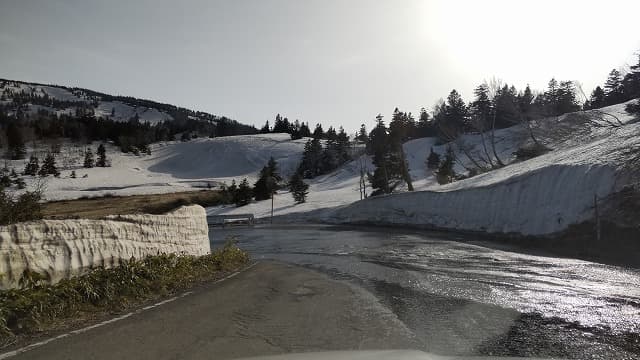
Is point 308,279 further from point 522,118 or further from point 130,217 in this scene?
point 522,118

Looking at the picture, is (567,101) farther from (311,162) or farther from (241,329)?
(241,329)

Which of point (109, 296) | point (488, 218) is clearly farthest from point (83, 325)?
point (488, 218)

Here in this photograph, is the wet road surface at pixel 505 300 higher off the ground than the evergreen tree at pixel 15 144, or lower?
lower

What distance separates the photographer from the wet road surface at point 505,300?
6.07 m

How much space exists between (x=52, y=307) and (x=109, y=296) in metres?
1.13

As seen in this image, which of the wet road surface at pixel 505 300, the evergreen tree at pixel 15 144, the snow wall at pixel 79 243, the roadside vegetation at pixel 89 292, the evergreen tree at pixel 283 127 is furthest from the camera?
the evergreen tree at pixel 283 127

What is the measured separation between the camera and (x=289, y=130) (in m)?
192

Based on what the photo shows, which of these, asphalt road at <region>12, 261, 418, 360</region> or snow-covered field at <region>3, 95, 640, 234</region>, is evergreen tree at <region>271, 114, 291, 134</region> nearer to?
snow-covered field at <region>3, 95, 640, 234</region>

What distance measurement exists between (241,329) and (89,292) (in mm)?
2641

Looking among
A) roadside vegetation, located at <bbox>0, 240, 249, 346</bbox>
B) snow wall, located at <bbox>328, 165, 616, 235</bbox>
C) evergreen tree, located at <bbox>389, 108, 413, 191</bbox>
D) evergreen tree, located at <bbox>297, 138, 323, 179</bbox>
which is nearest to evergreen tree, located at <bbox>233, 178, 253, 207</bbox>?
evergreen tree, located at <bbox>389, 108, 413, 191</bbox>

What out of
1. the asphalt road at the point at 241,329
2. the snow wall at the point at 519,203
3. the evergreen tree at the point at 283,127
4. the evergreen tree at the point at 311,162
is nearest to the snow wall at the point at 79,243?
the asphalt road at the point at 241,329

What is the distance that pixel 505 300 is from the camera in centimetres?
895

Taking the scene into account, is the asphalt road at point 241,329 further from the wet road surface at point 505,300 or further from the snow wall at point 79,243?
the snow wall at point 79,243

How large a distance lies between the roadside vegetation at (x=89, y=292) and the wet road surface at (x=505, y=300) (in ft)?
13.2
